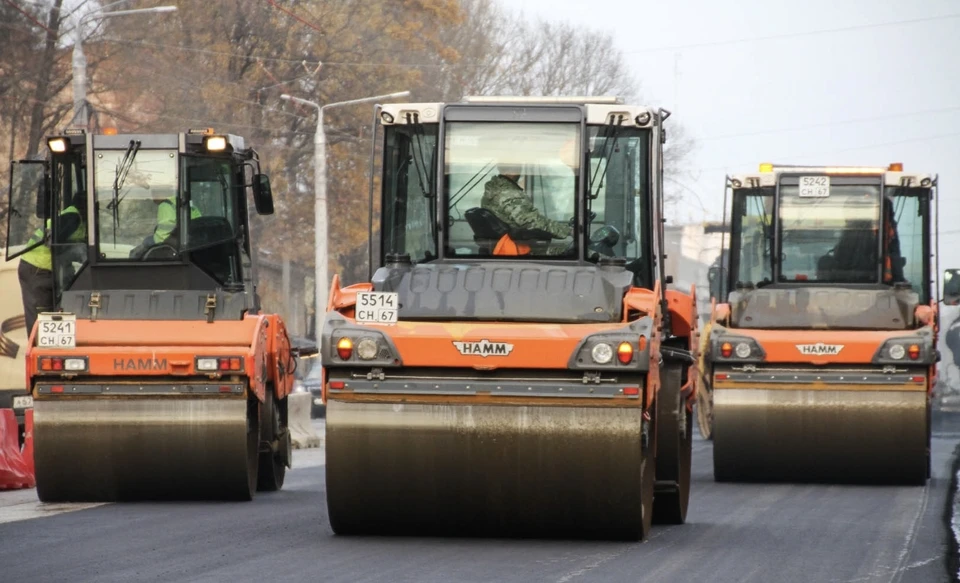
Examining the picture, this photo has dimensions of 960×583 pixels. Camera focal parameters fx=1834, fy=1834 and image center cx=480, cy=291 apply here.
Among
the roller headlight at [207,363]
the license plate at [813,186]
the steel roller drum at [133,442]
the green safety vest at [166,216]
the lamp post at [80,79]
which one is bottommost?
the steel roller drum at [133,442]

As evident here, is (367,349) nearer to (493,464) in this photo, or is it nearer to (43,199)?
(493,464)

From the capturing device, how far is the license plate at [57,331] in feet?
44.7

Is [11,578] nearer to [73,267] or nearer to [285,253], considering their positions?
[73,267]

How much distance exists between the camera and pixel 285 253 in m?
49.7

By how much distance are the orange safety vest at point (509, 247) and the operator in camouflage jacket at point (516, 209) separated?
0.33ft

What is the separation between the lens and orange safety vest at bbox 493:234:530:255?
1147 cm

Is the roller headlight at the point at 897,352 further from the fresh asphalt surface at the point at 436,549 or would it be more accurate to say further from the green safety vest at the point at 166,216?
the green safety vest at the point at 166,216

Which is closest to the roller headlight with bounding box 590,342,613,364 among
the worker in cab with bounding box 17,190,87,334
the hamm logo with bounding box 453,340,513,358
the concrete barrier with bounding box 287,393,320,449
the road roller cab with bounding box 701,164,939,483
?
the hamm logo with bounding box 453,340,513,358

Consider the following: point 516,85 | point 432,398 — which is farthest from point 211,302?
point 516,85

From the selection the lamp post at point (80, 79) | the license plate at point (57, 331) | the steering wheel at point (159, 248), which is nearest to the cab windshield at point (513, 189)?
the license plate at point (57, 331)

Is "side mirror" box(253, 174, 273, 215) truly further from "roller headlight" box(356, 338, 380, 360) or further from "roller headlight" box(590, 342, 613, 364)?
"roller headlight" box(590, 342, 613, 364)

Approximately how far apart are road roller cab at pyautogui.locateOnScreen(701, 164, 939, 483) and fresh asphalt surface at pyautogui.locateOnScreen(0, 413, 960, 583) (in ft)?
7.40

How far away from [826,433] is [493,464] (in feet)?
24.0

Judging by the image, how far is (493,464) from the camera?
10250 mm
